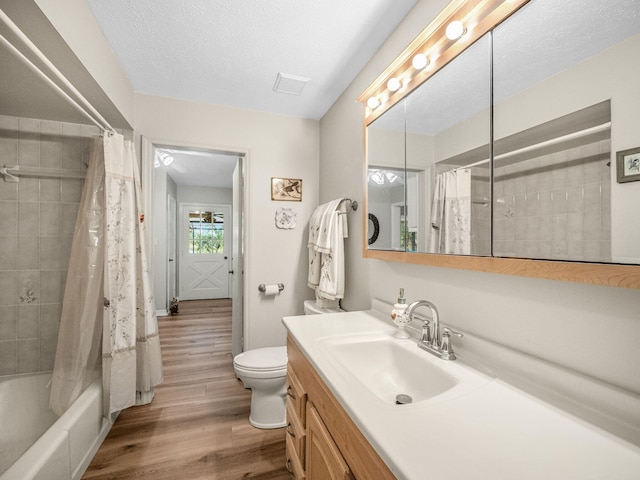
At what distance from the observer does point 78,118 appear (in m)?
2.03

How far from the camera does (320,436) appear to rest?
100cm

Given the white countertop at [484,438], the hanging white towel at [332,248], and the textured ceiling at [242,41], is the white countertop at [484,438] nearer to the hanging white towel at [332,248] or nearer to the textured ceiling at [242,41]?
the hanging white towel at [332,248]

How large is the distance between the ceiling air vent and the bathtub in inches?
90.6

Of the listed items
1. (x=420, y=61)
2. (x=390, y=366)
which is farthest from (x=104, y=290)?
(x=420, y=61)

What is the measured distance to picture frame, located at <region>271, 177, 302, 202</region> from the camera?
2.56m

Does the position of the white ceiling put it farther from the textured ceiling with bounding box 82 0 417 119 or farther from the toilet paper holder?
the toilet paper holder

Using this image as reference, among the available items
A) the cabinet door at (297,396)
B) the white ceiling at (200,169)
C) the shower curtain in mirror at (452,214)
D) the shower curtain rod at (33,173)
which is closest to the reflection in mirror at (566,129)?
the shower curtain in mirror at (452,214)

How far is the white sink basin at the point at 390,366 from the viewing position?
104 cm

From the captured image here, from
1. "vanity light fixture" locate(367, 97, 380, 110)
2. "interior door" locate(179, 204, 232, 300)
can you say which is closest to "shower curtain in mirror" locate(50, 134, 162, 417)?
"vanity light fixture" locate(367, 97, 380, 110)

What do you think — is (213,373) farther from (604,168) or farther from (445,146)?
(604,168)

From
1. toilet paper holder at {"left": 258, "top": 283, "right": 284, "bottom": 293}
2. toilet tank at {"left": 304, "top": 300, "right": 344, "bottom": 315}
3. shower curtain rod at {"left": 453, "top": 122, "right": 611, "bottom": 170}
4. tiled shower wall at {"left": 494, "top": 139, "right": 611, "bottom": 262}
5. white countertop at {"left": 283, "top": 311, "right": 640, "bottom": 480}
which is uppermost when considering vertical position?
shower curtain rod at {"left": 453, "top": 122, "right": 611, "bottom": 170}

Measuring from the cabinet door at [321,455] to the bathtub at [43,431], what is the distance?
3.40 feet

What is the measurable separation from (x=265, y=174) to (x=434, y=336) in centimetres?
193

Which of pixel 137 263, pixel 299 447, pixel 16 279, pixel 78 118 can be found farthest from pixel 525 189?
pixel 16 279
